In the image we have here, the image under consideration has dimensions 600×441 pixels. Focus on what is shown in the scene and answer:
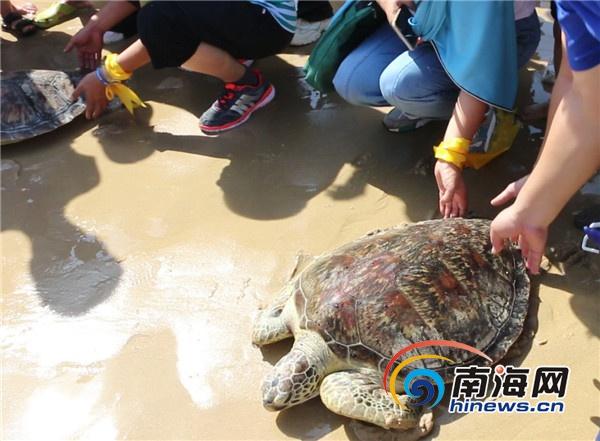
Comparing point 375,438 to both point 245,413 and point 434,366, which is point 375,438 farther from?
point 245,413

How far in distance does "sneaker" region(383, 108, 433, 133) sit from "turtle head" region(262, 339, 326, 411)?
3.89 feet

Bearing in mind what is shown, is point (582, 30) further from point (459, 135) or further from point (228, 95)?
point (228, 95)

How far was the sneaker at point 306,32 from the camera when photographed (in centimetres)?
307

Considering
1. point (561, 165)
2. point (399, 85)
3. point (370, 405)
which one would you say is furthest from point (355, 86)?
point (370, 405)

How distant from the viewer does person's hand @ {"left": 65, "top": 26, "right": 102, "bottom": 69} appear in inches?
114

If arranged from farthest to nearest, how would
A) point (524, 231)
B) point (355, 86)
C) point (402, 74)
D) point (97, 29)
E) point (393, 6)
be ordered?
point (97, 29) → point (355, 86) → point (402, 74) → point (393, 6) → point (524, 231)

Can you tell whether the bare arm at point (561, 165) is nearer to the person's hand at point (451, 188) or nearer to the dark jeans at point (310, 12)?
the person's hand at point (451, 188)

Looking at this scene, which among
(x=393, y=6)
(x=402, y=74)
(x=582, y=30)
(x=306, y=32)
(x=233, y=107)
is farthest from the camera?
(x=306, y=32)

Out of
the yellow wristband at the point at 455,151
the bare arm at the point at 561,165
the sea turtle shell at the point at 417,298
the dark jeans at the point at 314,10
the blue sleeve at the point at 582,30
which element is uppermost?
the blue sleeve at the point at 582,30

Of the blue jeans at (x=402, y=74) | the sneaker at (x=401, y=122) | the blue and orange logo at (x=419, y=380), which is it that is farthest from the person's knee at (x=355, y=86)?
the blue and orange logo at (x=419, y=380)

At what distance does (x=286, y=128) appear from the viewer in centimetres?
254

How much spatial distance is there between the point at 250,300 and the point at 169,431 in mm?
476

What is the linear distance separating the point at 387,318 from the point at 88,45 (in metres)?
2.24

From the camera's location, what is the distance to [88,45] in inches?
115
